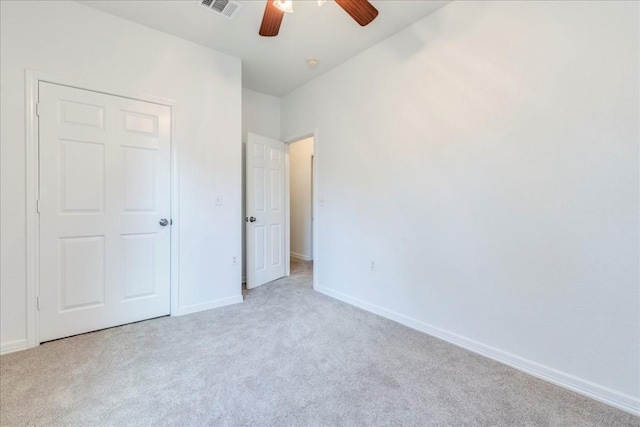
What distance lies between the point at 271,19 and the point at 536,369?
2935mm

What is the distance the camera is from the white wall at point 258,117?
3850mm

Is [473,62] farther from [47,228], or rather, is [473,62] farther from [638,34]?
[47,228]

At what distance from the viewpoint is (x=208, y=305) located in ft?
9.60

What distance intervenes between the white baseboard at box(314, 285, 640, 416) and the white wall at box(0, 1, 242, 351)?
1.98 m

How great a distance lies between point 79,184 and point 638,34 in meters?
3.87

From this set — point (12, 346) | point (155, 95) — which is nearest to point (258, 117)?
point (155, 95)

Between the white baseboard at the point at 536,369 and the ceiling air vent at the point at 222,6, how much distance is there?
120 inches

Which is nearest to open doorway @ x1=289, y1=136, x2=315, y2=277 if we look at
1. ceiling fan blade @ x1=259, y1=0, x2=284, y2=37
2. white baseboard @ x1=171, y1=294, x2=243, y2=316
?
white baseboard @ x1=171, y1=294, x2=243, y2=316

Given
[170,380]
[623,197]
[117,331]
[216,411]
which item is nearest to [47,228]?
[117,331]

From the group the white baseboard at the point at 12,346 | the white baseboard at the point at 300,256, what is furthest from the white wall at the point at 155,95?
the white baseboard at the point at 300,256

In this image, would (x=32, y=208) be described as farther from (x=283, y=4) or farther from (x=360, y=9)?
(x=360, y=9)

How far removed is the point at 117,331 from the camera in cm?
238

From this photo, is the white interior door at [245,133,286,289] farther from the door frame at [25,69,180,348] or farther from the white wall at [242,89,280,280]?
the door frame at [25,69,180,348]

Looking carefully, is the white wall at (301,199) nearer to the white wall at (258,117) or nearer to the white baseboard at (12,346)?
the white wall at (258,117)
